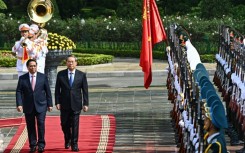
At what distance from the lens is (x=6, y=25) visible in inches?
1518

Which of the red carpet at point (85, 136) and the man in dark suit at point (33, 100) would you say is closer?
the man in dark suit at point (33, 100)

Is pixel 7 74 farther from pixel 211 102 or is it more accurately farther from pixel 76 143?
pixel 211 102

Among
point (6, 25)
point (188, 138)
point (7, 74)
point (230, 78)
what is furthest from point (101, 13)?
point (188, 138)

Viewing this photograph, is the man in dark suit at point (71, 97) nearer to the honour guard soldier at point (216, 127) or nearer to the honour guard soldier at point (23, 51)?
the honour guard soldier at point (23, 51)

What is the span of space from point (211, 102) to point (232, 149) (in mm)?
4280

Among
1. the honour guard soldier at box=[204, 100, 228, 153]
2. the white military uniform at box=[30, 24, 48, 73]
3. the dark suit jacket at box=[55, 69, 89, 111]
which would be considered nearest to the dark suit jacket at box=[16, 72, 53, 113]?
the dark suit jacket at box=[55, 69, 89, 111]

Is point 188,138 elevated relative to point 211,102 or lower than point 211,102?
lower

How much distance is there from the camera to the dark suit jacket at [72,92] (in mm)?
13797

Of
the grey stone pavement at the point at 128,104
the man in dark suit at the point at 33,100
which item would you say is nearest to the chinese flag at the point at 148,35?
the grey stone pavement at the point at 128,104

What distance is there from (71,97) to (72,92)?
89 mm

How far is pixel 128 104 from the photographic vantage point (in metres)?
19.7

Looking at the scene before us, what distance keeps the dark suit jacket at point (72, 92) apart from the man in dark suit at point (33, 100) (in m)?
0.21

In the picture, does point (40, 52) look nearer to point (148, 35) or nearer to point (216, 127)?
point (148, 35)

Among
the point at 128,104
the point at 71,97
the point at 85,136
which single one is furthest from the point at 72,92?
the point at 128,104
